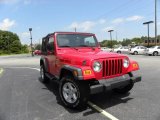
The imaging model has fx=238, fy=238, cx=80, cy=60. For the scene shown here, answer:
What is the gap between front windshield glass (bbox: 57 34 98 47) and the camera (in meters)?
7.79

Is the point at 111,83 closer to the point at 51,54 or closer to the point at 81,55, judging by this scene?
the point at 81,55

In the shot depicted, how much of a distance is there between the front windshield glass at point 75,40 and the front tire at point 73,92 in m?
1.73

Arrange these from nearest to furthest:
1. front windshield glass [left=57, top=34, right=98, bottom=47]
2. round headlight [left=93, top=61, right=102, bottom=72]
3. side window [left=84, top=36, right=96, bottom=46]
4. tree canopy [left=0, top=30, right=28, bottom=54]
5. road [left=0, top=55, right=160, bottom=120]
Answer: road [left=0, top=55, right=160, bottom=120] → round headlight [left=93, top=61, right=102, bottom=72] → front windshield glass [left=57, top=34, right=98, bottom=47] → side window [left=84, top=36, right=96, bottom=46] → tree canopy [left=0, top=30, right=28, bottom=54]

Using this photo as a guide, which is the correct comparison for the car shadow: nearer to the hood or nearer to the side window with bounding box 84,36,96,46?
the hood

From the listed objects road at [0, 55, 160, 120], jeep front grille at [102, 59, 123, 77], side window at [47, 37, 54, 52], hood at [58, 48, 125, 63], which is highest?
side window at [47, 37, 54, 52]

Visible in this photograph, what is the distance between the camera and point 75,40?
8.02m

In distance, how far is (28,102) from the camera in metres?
6.97

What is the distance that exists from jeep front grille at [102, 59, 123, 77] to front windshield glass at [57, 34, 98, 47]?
1.98 meters

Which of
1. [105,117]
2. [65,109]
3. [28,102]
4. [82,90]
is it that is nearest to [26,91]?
[28,102]

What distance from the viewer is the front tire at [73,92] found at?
227 inches

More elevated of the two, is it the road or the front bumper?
the front bumper

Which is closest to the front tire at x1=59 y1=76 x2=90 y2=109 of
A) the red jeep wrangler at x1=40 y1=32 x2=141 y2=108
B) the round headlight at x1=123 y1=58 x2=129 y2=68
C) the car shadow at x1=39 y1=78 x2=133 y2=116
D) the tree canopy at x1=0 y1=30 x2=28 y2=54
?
the red jeep wrangler at x1=40 y1=32 x2=141 y2=108

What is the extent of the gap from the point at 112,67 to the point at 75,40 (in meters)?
2.24

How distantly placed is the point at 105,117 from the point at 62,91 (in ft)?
5.35
